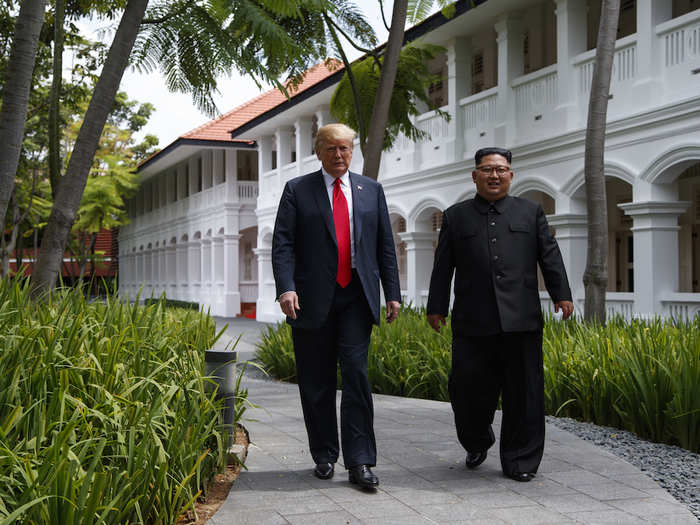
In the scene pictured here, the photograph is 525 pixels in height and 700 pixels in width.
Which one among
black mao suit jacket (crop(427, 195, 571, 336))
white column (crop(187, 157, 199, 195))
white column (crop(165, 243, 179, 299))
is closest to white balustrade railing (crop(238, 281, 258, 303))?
white column (crop(187, 157, 199, 195))

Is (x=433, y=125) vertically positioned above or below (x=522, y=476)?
above

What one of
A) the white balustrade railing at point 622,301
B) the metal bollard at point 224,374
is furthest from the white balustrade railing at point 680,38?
the metal bollard at point 224,374

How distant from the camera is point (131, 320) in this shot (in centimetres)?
525

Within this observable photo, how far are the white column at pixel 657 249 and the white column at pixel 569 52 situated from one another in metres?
2.47

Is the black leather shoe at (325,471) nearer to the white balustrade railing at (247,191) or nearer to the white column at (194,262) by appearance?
the white balustrade railing at (247,191)

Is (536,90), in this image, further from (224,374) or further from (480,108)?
(224,374)

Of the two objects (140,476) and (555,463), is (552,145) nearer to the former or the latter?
(555,463)

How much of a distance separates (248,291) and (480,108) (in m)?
18.3

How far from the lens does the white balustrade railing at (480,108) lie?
16.2 m

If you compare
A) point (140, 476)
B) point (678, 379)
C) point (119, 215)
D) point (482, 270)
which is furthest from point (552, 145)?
point (119, 215)

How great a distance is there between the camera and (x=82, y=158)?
7.75 m

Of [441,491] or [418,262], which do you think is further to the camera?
[418,262]

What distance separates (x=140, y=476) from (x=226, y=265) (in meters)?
26.5

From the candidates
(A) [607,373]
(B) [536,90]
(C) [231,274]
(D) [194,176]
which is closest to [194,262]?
(D) [194,176]
